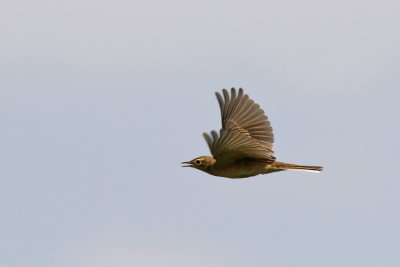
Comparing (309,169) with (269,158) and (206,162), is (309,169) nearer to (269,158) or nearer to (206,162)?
(269,158)

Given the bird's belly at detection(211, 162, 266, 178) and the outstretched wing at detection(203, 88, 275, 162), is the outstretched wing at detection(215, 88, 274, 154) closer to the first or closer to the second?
the outstretched wing at detection(203, 88, 275, 162)

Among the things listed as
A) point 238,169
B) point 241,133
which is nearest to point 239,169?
point 238,169

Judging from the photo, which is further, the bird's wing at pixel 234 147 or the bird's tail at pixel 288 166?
the bird's tail at pixel 288 166

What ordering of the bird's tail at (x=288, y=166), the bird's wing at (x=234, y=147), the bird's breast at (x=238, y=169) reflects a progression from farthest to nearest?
the bird's tail at (x=288, y=166)
the bird's breast at (x=238, y=169)
the bird's wing at (x=234, y=147)

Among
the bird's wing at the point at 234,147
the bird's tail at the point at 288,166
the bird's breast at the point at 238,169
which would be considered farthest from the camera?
the bird's tail at the point at 288,166

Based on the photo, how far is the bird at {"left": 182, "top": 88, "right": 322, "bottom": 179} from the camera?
15.2 m

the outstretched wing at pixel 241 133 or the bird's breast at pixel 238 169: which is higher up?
the outstretched wing at pixel 241 133

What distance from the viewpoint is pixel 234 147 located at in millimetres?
15312

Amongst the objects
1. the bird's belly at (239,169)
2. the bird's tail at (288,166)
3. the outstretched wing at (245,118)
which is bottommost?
the bird's belly at (239,169)

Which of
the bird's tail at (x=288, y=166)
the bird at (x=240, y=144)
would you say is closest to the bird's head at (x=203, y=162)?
the bird at (x=240, y=144)

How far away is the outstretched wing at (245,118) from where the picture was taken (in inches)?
640

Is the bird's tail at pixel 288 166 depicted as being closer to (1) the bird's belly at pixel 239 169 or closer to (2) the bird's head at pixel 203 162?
(1) the bird's belly at pixel 239 169

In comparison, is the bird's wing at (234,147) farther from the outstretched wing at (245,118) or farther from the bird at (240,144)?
the outstretched wing at (245,118)

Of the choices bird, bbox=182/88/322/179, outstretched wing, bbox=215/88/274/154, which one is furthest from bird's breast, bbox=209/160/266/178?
outstretched wing, bbox=215/88/274/154
